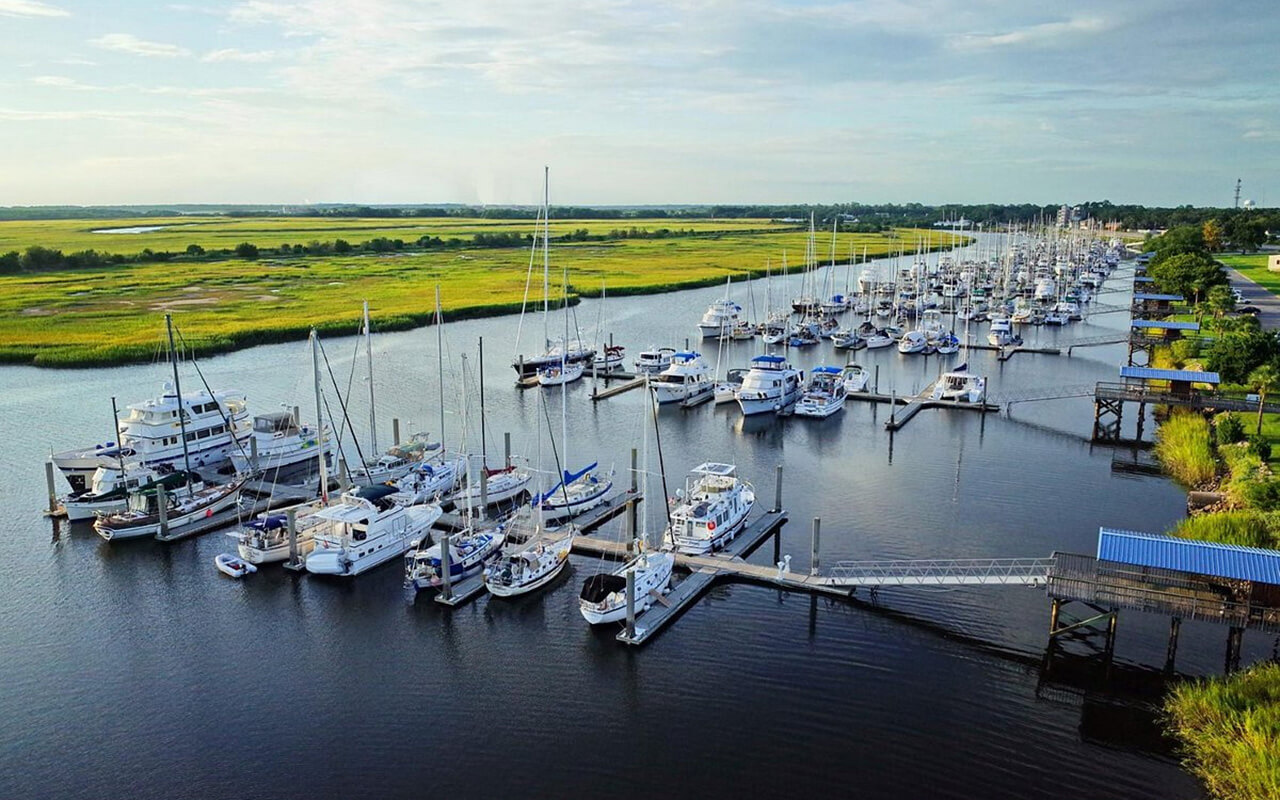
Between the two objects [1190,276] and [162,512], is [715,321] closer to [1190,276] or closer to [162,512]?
[1190,276]

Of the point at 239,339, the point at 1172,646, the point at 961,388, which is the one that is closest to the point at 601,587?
the point at 1172,646

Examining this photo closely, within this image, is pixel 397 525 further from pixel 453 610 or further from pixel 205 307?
pixel 205 307

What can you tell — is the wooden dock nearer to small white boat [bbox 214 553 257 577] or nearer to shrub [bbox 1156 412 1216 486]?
small white boat [bbox 214 553 257 577]

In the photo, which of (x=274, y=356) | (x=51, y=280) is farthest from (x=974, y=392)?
(x=51, y=280)

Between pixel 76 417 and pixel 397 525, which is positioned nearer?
pixel 397 525

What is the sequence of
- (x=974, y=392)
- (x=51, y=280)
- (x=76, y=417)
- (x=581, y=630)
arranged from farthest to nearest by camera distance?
(x=51, y=280) → (x=974, y=392) → (x=76, y=417) → (x=581, y=630)

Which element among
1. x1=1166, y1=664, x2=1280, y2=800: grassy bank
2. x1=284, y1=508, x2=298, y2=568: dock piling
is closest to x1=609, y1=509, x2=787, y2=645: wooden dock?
x1=284, y1=508, x2=298, y2=568: dock piling
